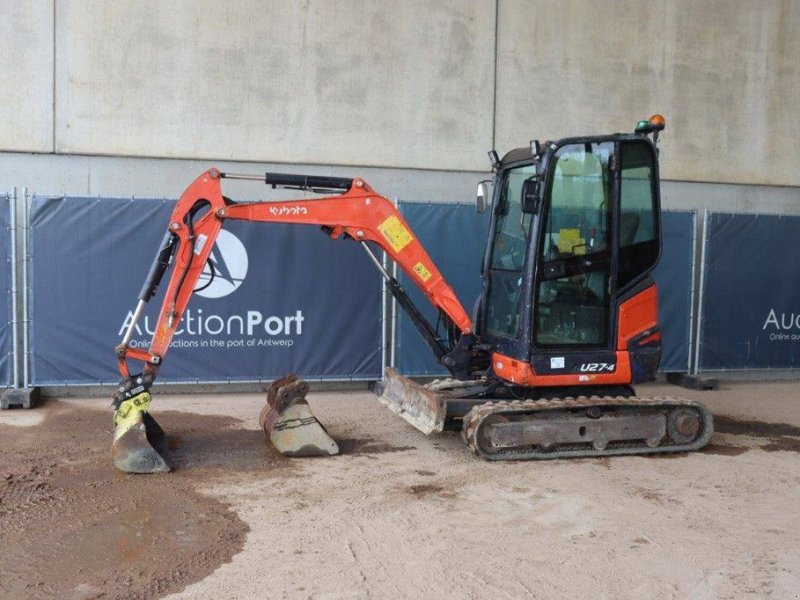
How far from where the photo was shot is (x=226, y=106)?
995cm

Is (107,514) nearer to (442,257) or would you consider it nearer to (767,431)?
(442,257)

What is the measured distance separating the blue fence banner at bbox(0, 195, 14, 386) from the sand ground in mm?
1176

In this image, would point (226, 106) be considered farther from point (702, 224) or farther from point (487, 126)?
point (702, 224)

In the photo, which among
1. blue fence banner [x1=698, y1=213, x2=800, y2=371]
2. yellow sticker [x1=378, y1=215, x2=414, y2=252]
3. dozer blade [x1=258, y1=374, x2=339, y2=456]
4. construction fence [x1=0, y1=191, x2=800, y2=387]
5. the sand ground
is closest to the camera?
the sand ground

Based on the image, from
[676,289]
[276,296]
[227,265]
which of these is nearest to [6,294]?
[227,265]

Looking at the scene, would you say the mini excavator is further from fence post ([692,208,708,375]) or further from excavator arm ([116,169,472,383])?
fence post ([692,208,708,375])

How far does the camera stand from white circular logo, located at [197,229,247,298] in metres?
9.38

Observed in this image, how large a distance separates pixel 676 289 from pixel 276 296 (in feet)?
17.3

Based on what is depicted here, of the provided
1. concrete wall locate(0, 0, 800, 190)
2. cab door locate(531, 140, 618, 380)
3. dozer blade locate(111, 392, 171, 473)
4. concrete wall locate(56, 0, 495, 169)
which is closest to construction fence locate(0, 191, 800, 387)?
→ concrete wall locate(0, 0, 800, 190)

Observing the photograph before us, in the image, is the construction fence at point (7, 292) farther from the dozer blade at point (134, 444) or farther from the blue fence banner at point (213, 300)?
the dozer blade at point (134, 444)

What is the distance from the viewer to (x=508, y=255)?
7.36 metres

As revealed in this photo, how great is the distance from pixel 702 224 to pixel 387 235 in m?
5.64

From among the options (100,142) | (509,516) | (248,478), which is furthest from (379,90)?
(509,516)

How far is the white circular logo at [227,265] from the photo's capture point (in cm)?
938
